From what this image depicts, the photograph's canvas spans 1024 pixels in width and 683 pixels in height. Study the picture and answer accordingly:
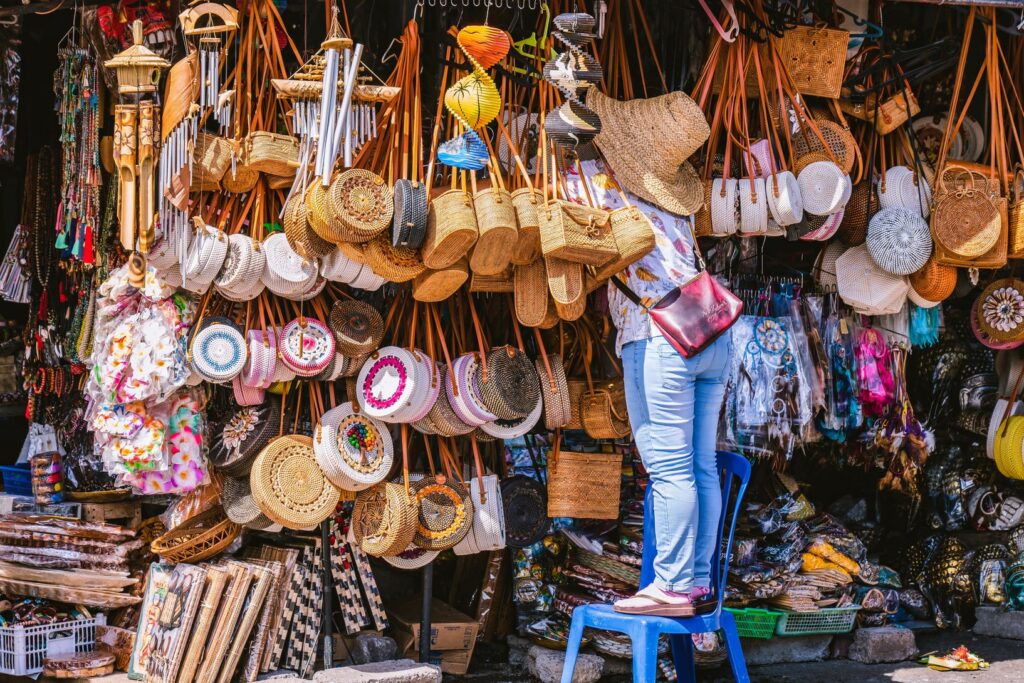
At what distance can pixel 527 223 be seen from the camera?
5195 millimetres

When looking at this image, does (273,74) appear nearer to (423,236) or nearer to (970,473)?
(423,236)

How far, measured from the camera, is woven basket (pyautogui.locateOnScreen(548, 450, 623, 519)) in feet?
19.2

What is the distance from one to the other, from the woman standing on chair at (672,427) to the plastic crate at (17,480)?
3148 mm

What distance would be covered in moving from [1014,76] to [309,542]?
377cm

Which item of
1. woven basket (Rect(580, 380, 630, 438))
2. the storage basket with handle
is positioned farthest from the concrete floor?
woven basket (Rect(580, 380, 630, 438))

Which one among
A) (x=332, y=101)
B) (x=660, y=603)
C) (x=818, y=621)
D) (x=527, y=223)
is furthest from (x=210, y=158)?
(x=818, y=621)

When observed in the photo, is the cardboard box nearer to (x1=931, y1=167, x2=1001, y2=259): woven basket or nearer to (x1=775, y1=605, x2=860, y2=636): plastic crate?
(x1=775, y1=605, x2=860, y2=636): plastic crate

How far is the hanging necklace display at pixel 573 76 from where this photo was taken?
5133 millimetres

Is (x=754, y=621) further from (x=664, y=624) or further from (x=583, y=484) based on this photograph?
(x=664, y=624)

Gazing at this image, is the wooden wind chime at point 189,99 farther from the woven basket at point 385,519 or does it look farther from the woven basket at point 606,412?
the woven basket at point 606,412

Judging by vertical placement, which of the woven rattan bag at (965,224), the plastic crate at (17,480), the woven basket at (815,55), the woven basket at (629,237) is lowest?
the plastic crate at (17,480)

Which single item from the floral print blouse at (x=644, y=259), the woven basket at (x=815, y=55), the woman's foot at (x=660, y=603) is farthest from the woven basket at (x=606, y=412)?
the woven basket at (x=815, y=55)

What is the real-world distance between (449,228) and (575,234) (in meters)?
0.46

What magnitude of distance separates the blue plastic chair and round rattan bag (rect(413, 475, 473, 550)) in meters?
0.75
